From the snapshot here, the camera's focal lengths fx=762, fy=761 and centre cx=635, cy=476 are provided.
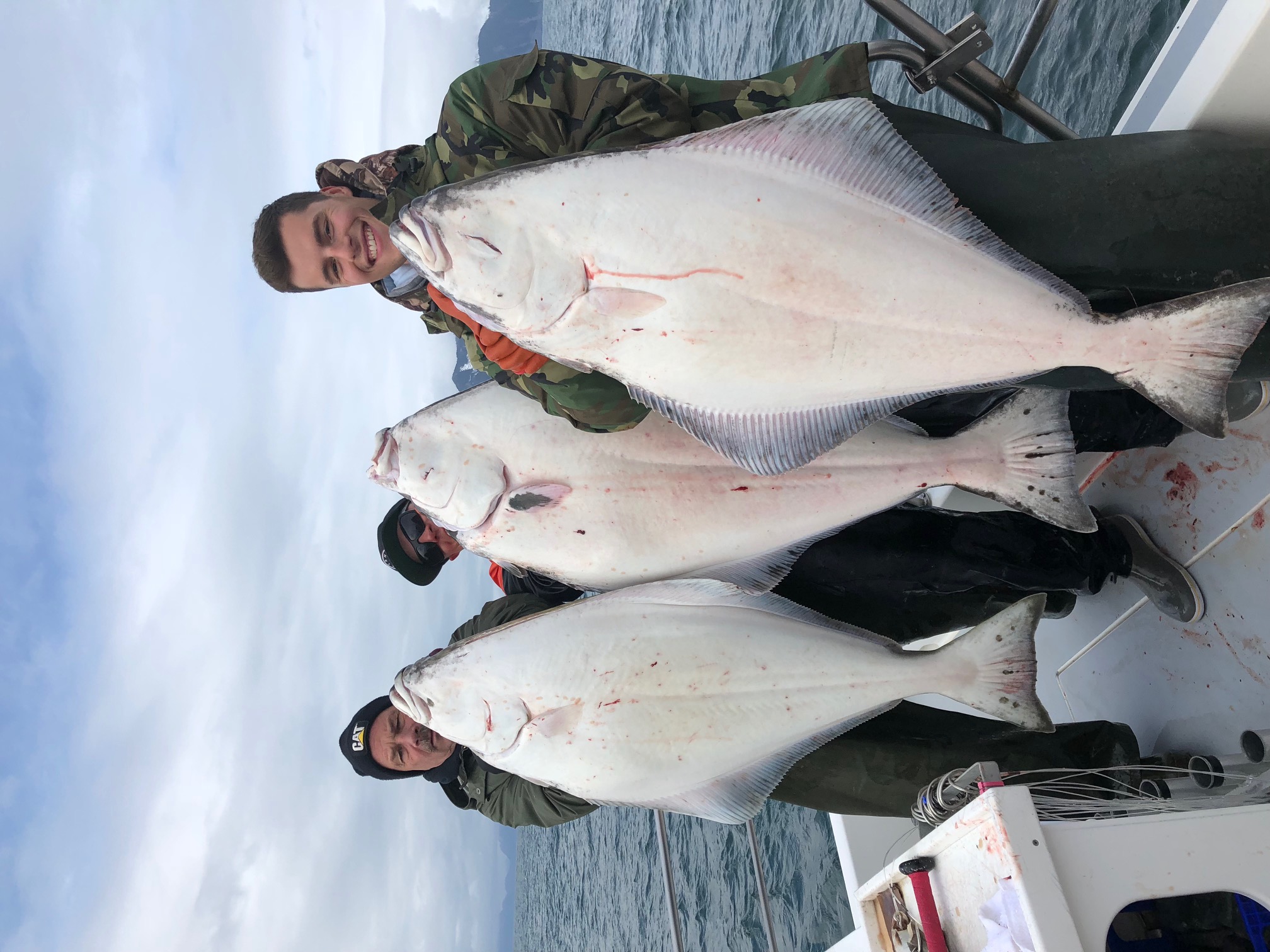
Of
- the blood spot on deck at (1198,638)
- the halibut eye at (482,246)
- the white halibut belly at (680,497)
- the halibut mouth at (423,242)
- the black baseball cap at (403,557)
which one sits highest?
the halibut eye at (482,246)

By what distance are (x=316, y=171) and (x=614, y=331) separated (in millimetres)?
1817

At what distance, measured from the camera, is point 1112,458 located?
10.0 ft

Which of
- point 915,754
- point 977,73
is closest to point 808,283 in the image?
point 977,73

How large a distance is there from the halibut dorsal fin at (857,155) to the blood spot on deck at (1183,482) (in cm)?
145

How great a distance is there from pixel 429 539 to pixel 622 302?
1.77 metres

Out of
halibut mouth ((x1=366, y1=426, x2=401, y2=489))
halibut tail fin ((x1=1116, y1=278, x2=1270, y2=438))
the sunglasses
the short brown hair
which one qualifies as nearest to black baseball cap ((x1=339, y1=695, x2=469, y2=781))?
the sunglasses

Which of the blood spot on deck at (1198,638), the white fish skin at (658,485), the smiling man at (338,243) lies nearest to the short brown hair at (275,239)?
the smiling man at (338,243)

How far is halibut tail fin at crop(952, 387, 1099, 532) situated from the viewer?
6.95 ft

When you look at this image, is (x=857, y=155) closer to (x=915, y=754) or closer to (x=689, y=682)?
(x=689, y=682)

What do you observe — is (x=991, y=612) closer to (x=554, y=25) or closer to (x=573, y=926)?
(x=573, y=926)

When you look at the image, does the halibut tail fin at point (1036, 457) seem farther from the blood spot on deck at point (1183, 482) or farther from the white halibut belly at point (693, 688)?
the blood spot on deck at point (1183, 482)

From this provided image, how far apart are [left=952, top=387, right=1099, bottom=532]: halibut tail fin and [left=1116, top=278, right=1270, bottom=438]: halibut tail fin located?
1.25ft

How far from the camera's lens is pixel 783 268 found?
1761 mm

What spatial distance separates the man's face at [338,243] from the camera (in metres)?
2.59
